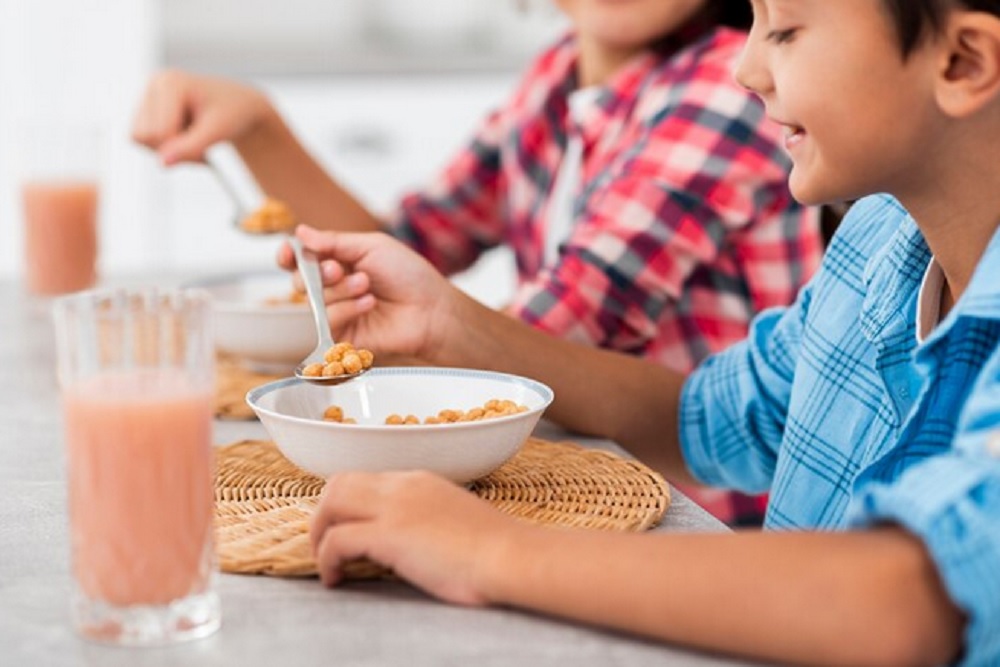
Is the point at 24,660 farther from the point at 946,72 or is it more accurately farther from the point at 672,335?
the point at 672,335

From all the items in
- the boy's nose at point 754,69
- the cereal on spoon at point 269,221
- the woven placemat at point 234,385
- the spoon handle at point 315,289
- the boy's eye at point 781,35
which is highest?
the boy's eye at point 781,35

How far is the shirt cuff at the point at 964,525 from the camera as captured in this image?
2.41 feet

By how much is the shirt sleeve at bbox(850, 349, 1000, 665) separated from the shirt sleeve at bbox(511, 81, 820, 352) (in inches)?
32.1

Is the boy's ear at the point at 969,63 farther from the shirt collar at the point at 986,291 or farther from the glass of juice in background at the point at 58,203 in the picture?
the glass of juice in background at the point at 58,203

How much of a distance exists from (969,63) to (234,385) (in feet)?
2.48

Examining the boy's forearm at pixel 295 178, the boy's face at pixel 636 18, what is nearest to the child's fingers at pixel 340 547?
the boy's face at pixel 636 18

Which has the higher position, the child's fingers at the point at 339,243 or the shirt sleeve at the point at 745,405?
the child's fingers at the point at 339,243

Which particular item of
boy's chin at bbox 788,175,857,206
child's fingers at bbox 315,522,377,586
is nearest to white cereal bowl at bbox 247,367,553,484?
child's fingers at bbox 315,522,377,586

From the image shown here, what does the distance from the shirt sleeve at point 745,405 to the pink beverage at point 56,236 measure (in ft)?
2.77

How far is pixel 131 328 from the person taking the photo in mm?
797

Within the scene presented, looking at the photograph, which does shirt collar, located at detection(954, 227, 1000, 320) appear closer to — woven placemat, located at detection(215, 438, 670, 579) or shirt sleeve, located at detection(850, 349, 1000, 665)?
shirt sleeve, located at detection(850, 349, 1000, 665)

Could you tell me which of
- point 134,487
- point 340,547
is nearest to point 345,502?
point 340,547

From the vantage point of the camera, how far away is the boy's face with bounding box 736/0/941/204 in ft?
3.12

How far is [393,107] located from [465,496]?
3.08 m
